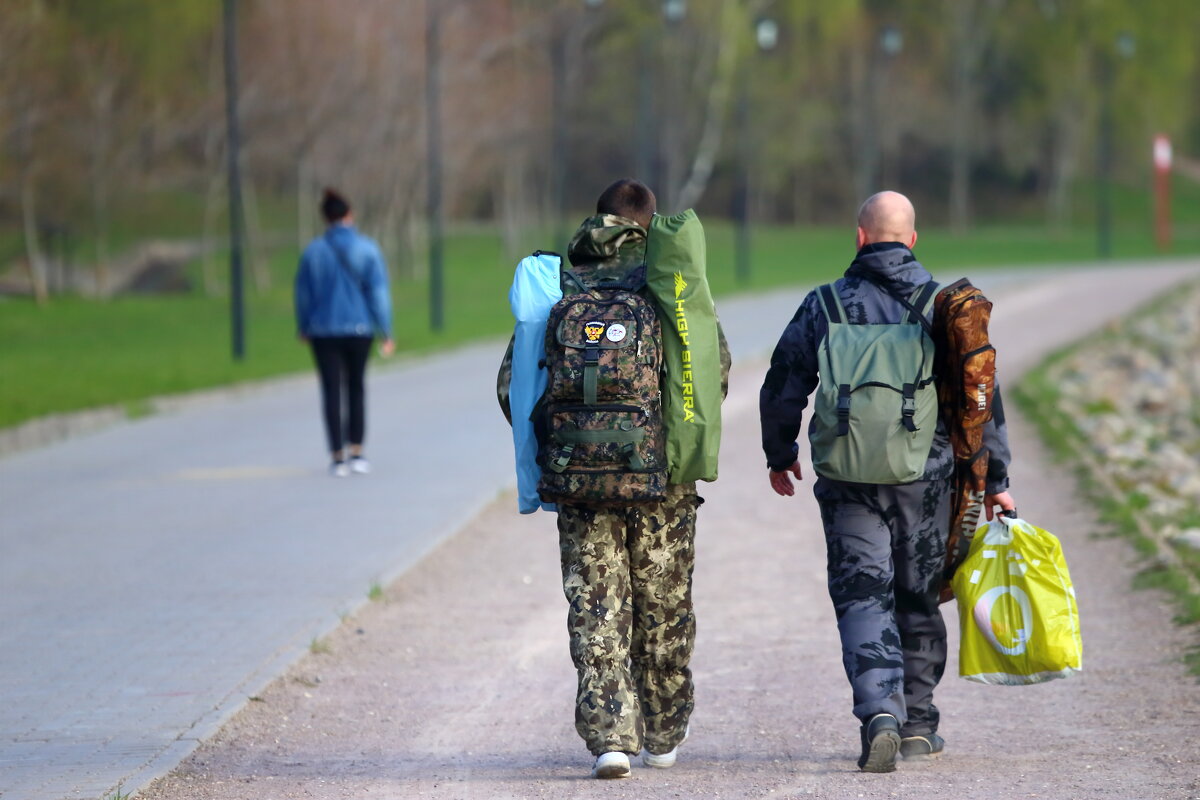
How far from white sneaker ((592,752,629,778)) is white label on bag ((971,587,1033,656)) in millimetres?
1154

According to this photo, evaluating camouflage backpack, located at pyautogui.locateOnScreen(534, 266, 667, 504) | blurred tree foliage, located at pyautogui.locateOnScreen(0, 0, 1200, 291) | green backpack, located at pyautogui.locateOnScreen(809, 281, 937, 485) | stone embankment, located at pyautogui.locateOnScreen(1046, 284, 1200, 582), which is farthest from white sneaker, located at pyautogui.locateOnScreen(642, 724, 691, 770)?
blurred tree foliage, located at pyautogui.locateOnScreen(0, 0, 1200, 291)

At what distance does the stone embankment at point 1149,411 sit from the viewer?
38.2 ft

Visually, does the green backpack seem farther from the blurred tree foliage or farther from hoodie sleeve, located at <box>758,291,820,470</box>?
the blurred tree foliage

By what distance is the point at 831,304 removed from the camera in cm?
557

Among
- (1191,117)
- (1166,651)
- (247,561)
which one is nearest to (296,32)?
(247,561)

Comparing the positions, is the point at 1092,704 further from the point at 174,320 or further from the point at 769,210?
the point at 769,210

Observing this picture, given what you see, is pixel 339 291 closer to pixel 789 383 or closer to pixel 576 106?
pixel 789 383

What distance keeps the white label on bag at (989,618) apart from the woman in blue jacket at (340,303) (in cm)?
758

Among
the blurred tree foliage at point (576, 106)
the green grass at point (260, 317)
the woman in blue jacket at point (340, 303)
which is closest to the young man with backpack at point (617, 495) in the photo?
the woman in blue jacket at point (340, 303)

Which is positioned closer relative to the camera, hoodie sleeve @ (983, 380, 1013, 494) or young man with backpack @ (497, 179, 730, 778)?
young man with backpack @ (497, 179, 730, 778)

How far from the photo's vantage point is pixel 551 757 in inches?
234

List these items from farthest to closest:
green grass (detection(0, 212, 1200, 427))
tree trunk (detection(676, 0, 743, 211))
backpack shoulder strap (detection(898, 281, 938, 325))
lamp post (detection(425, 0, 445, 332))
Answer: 1. tree trunk (detection(676, 0, 743, 211))
2. lamp post (detection(425, 0, 445, 332))
3. green grass (detection(0, 212, 1200, 427))
4. backpack shoulder strap (detection(898, 281, 938, 325))

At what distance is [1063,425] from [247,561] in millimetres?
9093

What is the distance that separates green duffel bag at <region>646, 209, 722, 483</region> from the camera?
5.33 m
